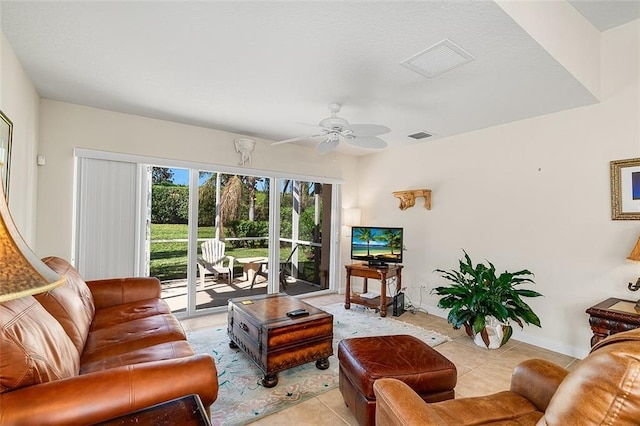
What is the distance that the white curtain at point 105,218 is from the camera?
3.23 meters

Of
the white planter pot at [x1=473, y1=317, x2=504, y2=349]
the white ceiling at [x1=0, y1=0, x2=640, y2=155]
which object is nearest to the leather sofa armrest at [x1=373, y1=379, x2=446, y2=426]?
the white ceiling at [x1=0, y1=0, x2=640, y2=155]

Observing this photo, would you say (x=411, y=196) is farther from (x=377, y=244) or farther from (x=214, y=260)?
(x=214, y=260)

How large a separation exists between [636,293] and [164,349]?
3780mm

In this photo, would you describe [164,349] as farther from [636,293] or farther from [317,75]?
[636,293]

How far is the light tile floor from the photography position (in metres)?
1.96

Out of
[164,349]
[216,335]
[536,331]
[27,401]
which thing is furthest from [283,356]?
[536,331]

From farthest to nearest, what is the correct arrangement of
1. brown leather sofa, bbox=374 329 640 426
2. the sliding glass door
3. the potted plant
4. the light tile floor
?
the sliding glass door < the potted plant < the light tile floor < brown leather sofa, bbox=374 329 640 426

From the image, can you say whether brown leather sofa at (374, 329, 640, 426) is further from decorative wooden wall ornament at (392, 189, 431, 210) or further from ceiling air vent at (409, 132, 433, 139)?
ceiling air vent at (409, 132, 433, 139)

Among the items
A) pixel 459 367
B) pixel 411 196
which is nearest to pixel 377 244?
pixel 411 196

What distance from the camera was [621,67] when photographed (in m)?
2.70

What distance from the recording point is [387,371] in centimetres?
172

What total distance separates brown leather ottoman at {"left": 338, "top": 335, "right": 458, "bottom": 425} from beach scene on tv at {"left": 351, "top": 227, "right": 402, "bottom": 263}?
2.24 metres

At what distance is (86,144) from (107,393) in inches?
119

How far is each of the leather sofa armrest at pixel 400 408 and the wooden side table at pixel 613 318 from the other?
6.58 feet
